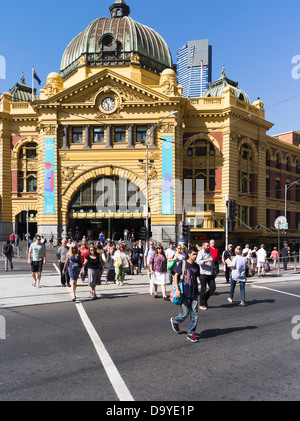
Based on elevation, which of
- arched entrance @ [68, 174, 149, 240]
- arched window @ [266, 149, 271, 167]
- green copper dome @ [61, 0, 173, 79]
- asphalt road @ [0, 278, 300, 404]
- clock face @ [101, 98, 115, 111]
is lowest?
asphalt road @ [0, 278, 300, 404]

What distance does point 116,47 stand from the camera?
40875 mm

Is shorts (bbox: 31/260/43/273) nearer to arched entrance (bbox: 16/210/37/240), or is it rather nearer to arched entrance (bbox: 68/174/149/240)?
arched entrance (bbox: 68/174/149/240)

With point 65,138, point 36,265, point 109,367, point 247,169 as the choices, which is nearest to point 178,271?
point 109,367

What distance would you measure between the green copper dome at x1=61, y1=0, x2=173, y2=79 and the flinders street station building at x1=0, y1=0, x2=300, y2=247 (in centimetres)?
14

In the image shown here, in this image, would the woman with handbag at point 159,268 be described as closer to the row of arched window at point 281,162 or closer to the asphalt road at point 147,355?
the asphalt road at point 147,355

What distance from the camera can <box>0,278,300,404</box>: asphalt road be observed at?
16.8 feet

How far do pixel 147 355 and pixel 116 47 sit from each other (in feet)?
132

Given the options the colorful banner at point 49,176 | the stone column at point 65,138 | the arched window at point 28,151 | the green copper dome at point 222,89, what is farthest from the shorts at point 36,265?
the green copper dome at point 222,89

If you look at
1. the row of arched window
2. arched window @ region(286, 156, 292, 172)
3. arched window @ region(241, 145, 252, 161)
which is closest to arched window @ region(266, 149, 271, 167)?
the row of arched window

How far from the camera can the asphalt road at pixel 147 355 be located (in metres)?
5.13

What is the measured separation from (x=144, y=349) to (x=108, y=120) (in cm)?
3147

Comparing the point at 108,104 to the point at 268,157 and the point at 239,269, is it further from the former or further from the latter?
the point at 239,269

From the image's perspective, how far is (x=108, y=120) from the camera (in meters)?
36.0

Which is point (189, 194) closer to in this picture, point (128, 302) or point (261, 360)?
point (128, 302)
